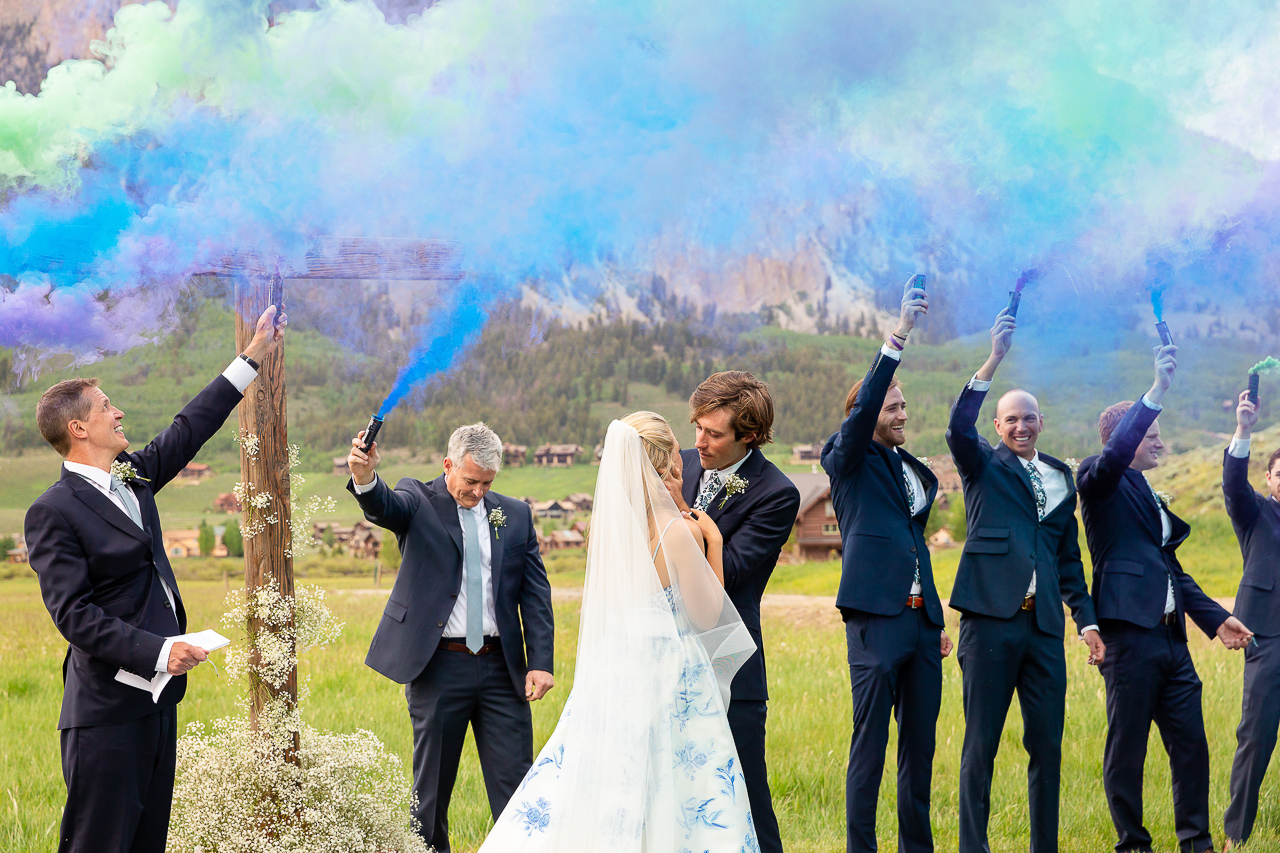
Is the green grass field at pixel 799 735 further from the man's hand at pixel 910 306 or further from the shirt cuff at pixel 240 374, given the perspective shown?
the man's hand at pixel 910 306

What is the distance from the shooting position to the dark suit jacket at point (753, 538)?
454 cm

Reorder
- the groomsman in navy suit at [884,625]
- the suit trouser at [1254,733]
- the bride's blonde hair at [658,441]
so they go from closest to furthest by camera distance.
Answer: the bride's blonde hair at [658,441]
the groomsman in navy suit at [884,625]
the suit trouser at [1254,733]

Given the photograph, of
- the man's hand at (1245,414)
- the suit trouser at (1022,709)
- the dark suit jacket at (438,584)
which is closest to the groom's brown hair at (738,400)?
the dark suit jacket at (438,584)

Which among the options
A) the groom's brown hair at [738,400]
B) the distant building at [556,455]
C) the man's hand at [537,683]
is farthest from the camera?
the distant building at [556,455]

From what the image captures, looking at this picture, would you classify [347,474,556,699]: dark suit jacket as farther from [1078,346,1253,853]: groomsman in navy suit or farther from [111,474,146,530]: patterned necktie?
[1078,346,1253,853]: groomsman in navy suit

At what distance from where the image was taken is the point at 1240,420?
572cm

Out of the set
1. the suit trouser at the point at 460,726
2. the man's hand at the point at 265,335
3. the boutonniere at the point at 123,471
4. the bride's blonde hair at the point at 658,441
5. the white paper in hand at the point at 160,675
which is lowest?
the suit trouser at the point at 460,726

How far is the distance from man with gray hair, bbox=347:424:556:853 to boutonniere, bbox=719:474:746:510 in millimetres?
1148

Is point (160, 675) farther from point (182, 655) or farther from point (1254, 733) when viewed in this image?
point (1254, 733)

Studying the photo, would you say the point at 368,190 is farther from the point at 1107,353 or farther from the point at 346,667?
the point at 1107,353

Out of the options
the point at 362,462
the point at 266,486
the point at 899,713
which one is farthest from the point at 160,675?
the point at 899,713

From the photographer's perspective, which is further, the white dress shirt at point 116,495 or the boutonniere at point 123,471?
the boutonniere at point 123,471

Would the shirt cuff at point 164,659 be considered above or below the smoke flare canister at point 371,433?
below

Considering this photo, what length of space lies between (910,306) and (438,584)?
274 centimetres
